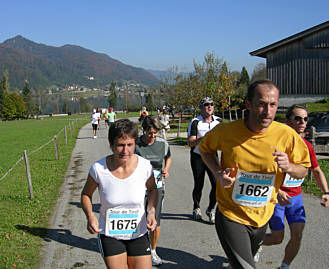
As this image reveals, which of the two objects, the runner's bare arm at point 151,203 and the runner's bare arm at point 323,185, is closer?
the runner's bare arm at point 151,203

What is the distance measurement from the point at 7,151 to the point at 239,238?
2010cm

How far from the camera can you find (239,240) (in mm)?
3178

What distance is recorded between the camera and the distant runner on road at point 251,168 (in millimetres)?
3081

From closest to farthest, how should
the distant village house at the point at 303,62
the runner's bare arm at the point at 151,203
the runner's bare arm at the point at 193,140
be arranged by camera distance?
the runner's bare arm at the point at 151,203 → the runner's bare arm at the point at 193,140 → the distant village house at the point at 303,62

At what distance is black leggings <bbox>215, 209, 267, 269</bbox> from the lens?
315cm

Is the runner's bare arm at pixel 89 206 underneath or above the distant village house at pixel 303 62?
underneath

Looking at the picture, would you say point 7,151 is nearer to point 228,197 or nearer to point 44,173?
point 44,173

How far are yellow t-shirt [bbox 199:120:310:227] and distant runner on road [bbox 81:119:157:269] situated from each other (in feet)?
2.40

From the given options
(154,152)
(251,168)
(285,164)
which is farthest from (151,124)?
(285,164)

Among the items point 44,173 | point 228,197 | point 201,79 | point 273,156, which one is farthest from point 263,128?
point 201,79

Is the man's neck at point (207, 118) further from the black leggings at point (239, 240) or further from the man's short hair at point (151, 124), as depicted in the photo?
the black leggings at point (239, 240)

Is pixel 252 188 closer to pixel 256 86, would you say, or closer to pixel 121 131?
pixel 256 86

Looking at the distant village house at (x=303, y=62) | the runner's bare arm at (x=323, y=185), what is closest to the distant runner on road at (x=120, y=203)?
the runner's bare arm at (x=323, y=185)

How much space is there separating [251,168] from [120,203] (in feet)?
3.70
